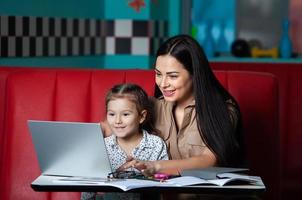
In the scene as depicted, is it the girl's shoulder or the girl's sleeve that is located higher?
the girl's shoulder

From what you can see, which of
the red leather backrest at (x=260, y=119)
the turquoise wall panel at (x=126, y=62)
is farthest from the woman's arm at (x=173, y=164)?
the turquoise wall panel at (x=126, y=62)

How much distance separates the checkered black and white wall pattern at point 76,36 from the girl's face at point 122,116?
1.60 meters

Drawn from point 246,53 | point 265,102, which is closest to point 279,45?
point 246,53

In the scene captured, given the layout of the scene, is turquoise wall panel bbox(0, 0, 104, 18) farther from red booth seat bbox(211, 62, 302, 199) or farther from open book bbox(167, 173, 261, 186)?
open book bbox(167, 173, 261, 186)

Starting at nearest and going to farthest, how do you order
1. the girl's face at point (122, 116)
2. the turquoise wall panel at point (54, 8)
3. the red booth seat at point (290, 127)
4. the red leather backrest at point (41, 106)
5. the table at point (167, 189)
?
the table at point (167, 189)
the girl's face at point (122, 116)
the red leather backrest at point (41, 106)
the red booth seat at point (290, 127)
the turquoise wall panel at point (54, 8)

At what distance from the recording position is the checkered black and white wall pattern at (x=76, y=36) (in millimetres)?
4791

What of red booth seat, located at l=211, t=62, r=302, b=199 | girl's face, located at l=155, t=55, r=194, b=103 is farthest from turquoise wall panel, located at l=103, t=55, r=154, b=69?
girl's face, located at l=155, t=55, r=194, b=103

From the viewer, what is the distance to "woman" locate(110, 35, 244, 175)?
328 centimetres

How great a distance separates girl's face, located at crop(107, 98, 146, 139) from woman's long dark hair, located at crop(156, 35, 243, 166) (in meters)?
0.26

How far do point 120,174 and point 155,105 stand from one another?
0.70 meters

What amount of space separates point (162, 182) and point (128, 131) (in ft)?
1.76

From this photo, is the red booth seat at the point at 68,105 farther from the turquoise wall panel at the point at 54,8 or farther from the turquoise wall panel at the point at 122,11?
the turquoise wall panel at the point at 122,11

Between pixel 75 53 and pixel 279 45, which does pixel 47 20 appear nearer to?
pixel 75 53

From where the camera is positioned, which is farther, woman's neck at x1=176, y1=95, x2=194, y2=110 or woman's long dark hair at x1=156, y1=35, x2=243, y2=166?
woman's neck at x1=176, y1=95, x2=194, y2=110
